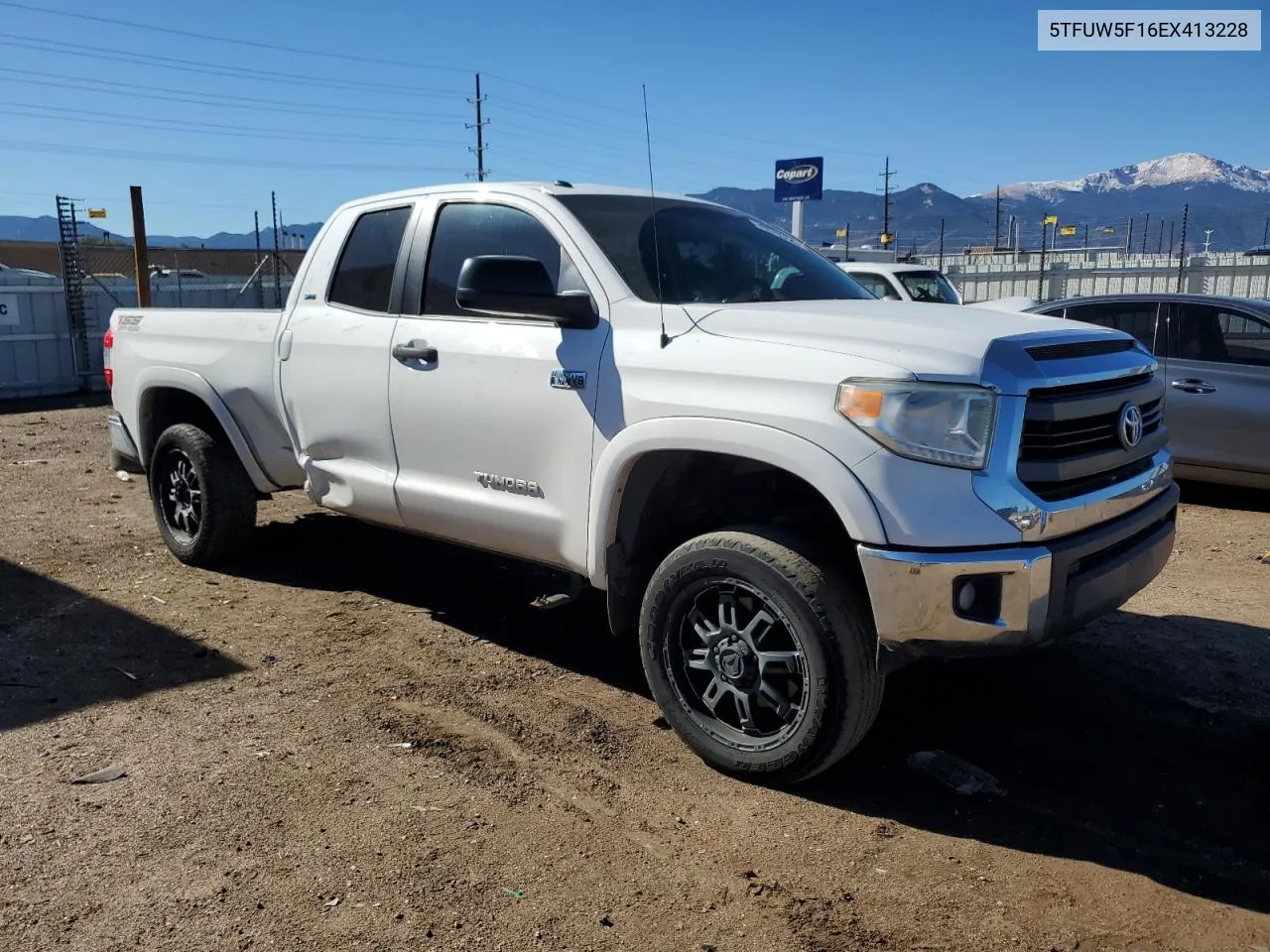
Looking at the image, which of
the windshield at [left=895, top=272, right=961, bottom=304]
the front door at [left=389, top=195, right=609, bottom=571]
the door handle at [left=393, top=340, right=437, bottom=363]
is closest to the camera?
the front door at [left=389, top=195, right=609, bottom=571]

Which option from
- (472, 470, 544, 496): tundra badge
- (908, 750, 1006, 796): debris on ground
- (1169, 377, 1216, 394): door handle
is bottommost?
(908, 750, 1006, 796): debris on ground

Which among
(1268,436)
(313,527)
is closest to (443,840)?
(313,527)

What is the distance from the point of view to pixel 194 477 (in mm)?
6090

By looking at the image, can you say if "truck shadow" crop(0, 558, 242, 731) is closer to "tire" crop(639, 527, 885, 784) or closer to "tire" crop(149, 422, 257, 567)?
"tire" crop(149, 422, 257, 567)

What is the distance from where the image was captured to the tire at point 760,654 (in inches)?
132

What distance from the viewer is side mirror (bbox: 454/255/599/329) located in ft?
12.7

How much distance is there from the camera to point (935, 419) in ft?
10.4

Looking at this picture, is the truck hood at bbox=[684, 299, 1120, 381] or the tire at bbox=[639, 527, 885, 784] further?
the tire at bbox=[639, 527, 885, 784]

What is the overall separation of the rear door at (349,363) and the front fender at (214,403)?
467mm

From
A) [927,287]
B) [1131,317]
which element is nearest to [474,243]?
[1131,317]

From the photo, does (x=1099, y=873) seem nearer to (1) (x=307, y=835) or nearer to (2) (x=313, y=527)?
(1) (x=307, y=835)

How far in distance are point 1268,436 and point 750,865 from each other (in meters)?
6.38

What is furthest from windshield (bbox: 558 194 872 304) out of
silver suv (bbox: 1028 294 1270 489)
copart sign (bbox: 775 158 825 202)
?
copart sign (bbox: 775 158 825 202)

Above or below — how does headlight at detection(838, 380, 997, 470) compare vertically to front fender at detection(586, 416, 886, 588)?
above
